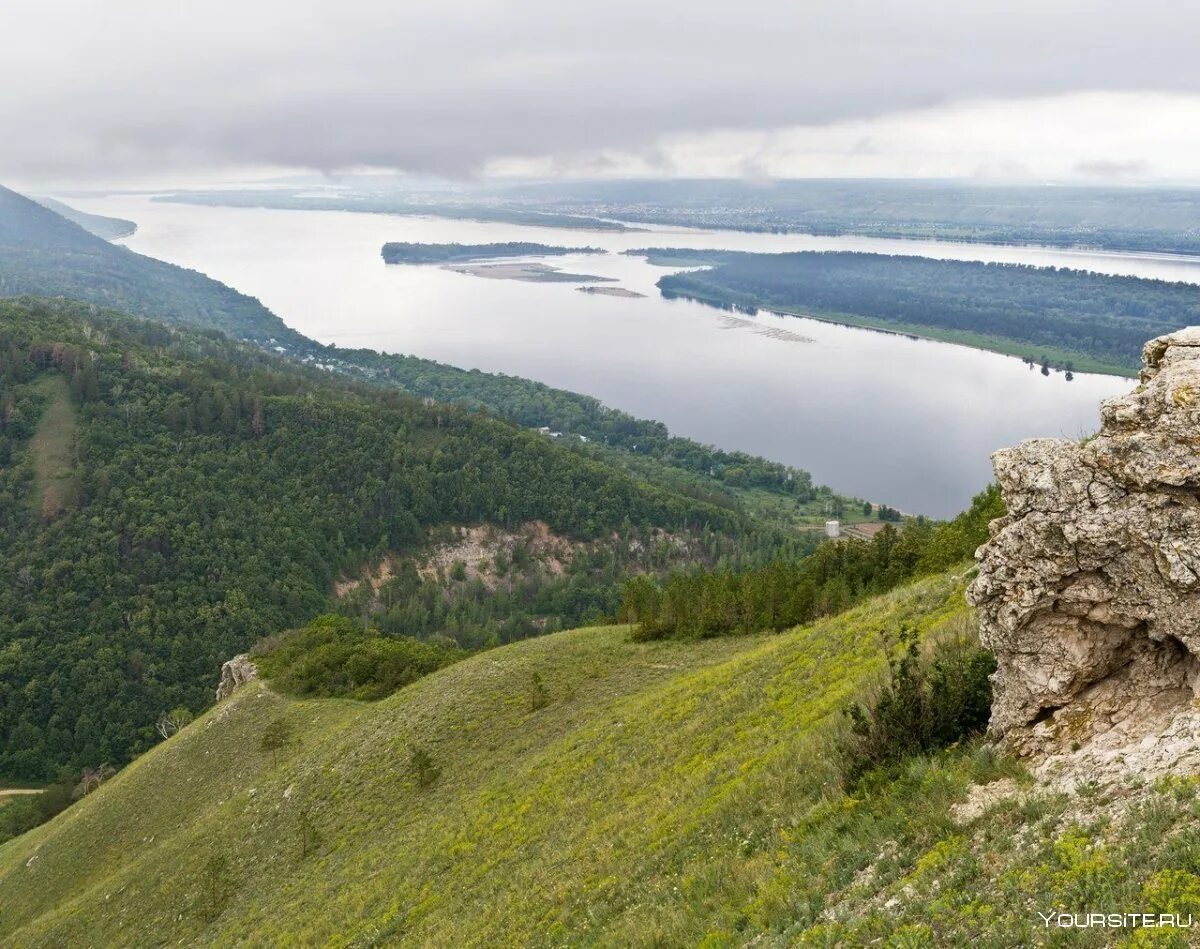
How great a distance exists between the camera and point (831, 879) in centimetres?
934

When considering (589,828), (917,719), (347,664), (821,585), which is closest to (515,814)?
(589,828)

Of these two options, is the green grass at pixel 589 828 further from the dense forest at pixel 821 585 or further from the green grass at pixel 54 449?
the green grass at pixel 54 449

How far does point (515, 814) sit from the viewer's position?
1900 cm

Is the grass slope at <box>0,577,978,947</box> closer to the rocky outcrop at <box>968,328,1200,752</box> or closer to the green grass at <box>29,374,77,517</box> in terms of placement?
the rocky outcrop at <box>968,328,1200,752</box>

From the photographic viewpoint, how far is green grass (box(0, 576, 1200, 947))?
809 cm

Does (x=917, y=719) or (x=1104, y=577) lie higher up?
(x=1104, y=577)

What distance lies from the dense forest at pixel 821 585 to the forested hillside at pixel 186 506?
201 ft

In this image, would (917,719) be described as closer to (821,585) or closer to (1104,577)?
(1104,577)

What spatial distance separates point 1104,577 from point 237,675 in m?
53.3

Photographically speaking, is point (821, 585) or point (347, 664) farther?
point (347, 664)

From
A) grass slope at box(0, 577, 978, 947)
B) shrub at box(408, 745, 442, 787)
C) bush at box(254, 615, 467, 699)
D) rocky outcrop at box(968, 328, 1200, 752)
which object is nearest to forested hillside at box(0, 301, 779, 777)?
bush at box(254, 615, 467, 699)

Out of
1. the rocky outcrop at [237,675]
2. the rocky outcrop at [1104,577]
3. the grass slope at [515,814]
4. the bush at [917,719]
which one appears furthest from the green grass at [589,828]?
the rocky outcrop at [237,675]

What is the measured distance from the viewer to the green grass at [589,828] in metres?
8.09

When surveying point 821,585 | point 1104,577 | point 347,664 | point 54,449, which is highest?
point 1104,577
